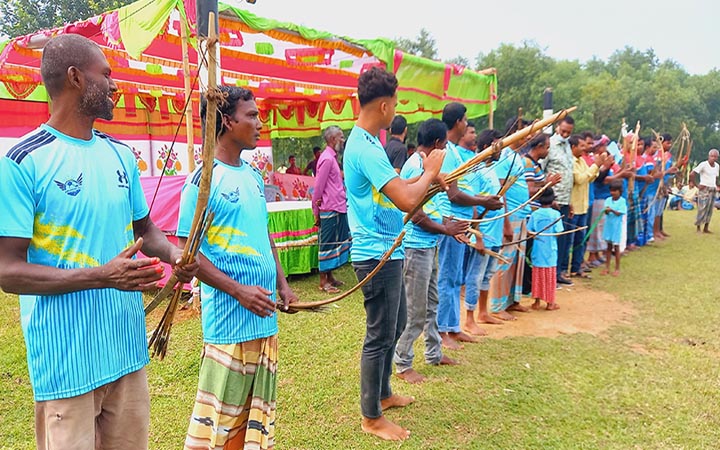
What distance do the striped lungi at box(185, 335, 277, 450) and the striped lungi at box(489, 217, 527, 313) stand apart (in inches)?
140

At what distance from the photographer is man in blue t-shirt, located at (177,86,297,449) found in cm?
190

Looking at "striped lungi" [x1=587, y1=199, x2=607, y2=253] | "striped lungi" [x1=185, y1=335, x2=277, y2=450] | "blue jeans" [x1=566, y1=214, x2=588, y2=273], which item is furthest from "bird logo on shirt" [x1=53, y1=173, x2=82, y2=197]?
"striped lungi" [x1=587, y1=199, x2=607, y2=253]

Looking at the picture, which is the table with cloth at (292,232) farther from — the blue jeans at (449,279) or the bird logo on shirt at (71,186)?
the bird logo on shirt at (71,186)

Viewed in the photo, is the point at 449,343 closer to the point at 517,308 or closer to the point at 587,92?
the point at 517,308

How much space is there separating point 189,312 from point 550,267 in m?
3.91

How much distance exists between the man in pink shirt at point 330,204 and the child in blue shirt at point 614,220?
3894mm

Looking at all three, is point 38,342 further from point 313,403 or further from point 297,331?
point 297,331

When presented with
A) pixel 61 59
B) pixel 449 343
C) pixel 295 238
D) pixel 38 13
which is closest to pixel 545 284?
pixel 449 343

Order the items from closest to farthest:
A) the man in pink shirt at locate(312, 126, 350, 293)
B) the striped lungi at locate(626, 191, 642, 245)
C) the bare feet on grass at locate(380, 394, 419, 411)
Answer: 1. the bare feet on grass at locate(380, 394, 419, 411)
2. the man in pink shirt at locate(312, 126, 350, 293)
3. the striped lungi at locate(626, 191, 642, 245)

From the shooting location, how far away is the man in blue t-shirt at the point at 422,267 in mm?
3229

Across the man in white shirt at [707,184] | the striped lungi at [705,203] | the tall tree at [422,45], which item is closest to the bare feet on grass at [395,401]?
the man in white shirt at [707,184]

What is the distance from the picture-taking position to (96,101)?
154 centimetres

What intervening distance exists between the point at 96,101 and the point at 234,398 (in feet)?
3.96

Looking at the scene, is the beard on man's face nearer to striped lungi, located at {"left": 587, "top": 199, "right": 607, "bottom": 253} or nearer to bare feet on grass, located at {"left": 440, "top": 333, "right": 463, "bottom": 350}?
bare feet on grass, located at {"left": 440, "top": 333, "right": 463, "bottom": 350}
